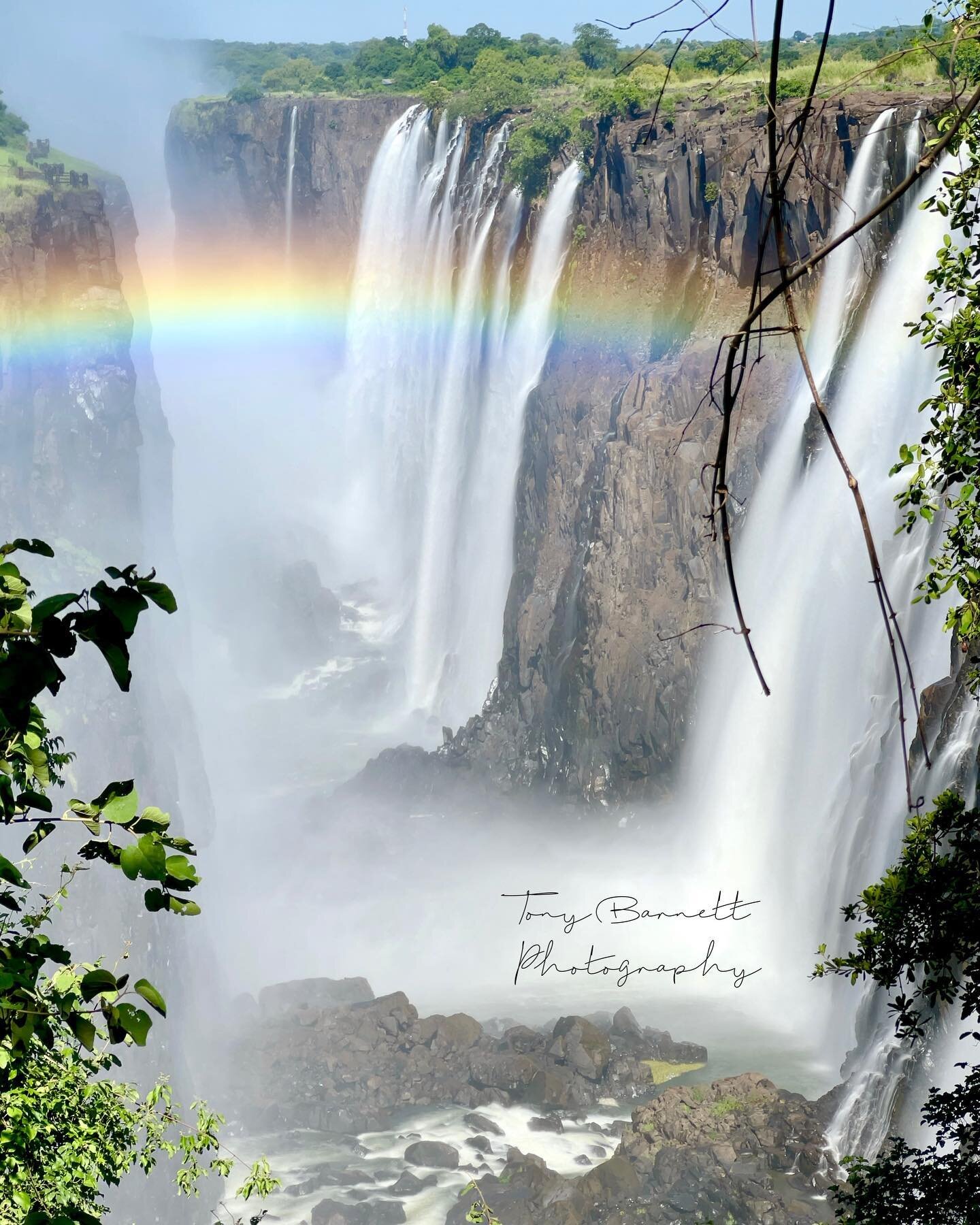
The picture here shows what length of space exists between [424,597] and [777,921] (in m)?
15.1

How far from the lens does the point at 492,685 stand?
27.6 metres

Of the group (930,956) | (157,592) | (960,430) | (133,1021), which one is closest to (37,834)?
(133,1021)

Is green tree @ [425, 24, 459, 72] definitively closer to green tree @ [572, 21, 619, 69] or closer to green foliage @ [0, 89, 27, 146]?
green tree @ [572, 21, 619, 69]

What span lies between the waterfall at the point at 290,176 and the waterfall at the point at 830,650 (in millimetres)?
27567

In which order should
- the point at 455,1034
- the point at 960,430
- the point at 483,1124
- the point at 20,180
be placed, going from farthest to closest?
the point at 20,180 < the point at 455,1034 < the point at 483,1124 < the point at 960,430

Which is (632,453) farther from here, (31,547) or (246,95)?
(246,95)

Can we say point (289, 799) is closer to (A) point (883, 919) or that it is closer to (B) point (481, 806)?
(B) point (481, 806)

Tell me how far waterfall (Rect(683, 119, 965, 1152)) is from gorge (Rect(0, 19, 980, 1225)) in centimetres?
8

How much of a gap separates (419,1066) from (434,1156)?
6.47ft

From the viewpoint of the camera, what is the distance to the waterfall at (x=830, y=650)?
639 inches

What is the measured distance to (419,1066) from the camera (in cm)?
1627

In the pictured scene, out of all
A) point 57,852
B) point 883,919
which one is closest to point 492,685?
point 57,852

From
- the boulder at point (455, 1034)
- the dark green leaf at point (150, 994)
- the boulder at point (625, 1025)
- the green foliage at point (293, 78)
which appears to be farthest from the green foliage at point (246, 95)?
the dark green leaf at point (150, 994)

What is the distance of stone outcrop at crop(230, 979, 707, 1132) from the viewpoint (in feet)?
51.2
